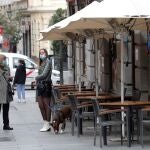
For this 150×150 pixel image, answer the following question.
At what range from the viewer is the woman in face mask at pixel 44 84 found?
49.0 feet

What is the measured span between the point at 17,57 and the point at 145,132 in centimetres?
2132

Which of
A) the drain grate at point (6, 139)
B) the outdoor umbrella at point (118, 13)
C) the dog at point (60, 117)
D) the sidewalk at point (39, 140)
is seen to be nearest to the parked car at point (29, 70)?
the sidewalk at point (39, 140)

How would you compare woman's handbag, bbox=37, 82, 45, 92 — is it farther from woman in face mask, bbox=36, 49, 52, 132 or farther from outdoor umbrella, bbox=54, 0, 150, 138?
outdoor umbrella, bbox=54, 0, 150, 138

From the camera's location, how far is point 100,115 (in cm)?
1240

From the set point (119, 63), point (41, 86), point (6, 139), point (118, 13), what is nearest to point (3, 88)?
point (41, 86)

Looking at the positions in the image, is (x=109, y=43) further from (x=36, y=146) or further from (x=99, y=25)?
(x=36, y=146)

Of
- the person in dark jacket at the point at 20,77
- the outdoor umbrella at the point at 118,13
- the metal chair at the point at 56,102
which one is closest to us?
the outdoor umbrella at the point at 118,13

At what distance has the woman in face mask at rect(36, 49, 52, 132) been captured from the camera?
1495 centimetres

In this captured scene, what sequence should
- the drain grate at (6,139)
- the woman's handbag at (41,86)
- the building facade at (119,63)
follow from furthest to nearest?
1. the building facade at (119,63)
2. the woman's handbag at (41,86)
3. the drain grate at (6,139)

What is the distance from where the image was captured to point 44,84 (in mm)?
14953

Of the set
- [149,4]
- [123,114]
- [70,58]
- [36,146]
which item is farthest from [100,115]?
[70,58]

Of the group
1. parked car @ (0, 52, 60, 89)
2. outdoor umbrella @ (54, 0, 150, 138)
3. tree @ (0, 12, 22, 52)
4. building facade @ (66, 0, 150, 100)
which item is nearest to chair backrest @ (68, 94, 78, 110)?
outdoor umbrella @ (54, 0, 150, 138)

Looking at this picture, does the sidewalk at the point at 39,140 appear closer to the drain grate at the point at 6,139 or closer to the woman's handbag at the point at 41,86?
the drain grate at the point at 6,139

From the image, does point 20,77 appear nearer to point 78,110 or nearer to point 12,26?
point 78,110
